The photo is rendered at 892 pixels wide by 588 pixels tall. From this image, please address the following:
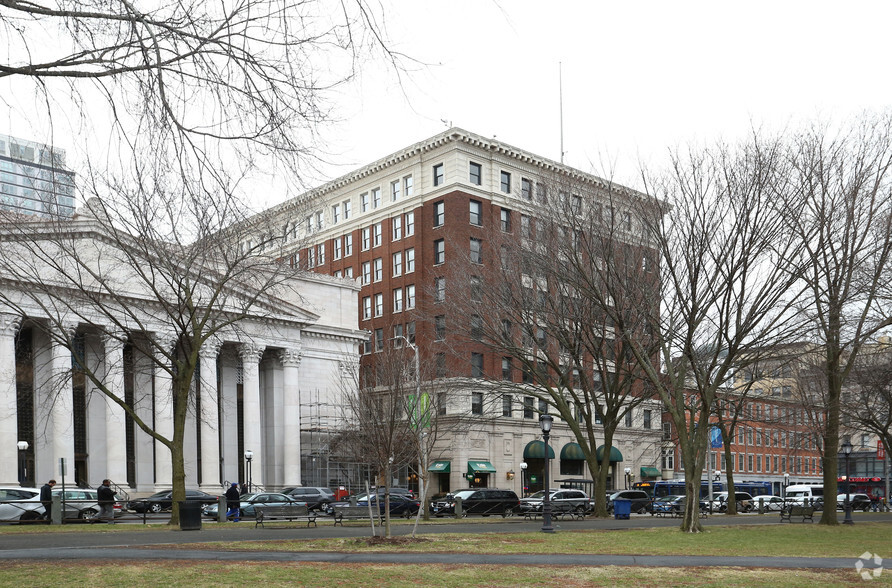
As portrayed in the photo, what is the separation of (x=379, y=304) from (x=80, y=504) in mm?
43917

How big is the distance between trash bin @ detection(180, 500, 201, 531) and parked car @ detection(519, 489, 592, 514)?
18.2 metres

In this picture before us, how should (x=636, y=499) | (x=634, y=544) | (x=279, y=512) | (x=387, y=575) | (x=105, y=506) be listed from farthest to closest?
(x=636, y=499)
(x=105, y=506)
(x=279, y=512)
(x=634, y=544)
(x=387, y=575)

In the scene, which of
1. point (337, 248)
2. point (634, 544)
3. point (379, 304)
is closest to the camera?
point (634, 544)

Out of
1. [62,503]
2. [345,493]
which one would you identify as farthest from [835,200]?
[345,493]

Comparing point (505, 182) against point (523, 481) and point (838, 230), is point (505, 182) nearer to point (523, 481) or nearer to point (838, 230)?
point (523, 481)

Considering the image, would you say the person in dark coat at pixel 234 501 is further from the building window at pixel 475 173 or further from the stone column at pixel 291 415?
the building window at pixel 475 173

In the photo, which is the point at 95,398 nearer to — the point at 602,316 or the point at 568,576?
the point at 602,316

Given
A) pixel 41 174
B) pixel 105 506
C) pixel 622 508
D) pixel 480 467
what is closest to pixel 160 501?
pixel 105 506

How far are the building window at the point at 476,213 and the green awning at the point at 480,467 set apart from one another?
20.4 metres

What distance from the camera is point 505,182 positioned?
82.4 meters

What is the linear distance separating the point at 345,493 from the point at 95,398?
1866 cm

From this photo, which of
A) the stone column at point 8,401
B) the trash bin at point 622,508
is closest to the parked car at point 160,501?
the stone column at point 8,401

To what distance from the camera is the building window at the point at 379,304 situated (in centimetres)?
8711

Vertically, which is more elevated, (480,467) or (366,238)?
(366,238)
